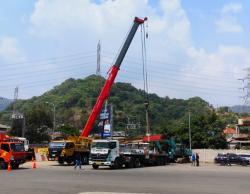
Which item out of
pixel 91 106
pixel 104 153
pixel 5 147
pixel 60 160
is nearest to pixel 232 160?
pixel 60 160

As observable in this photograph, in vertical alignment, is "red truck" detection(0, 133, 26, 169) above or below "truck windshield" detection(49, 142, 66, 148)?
below

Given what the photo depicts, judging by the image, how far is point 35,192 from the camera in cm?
1780

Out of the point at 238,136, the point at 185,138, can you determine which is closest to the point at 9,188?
the point at 185,138

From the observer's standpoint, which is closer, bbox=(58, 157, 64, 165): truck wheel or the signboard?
bbox=(58, 157, 64, 165): truck wheel

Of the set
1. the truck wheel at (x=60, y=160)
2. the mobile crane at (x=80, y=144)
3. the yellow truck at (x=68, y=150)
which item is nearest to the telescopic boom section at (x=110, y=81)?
the mobile crane at (x=80, y=144)

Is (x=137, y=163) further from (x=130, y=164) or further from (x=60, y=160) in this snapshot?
(x=60, y=160)

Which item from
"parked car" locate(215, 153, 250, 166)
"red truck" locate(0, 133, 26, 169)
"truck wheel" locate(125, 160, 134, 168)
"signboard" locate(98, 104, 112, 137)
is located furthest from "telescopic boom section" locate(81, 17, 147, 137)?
"parked car" locate(215, 153, 250, 166)

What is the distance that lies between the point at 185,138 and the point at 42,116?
37784 millimetres

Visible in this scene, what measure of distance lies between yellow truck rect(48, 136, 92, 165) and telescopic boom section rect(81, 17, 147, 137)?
2.60 meters

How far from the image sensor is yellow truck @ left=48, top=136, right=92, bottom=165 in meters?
45.1

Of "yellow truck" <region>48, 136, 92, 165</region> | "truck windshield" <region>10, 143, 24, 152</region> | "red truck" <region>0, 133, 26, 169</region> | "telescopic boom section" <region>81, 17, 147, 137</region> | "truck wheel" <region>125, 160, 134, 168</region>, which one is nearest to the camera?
"red truck" <region>0, 133, 26, 169</region>

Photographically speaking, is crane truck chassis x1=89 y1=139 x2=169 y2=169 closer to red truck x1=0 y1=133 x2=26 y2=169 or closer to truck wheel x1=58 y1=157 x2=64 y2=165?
red truck x1=0 y1=133 x2=26 y2=169

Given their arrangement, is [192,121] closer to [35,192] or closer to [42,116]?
[42,116]

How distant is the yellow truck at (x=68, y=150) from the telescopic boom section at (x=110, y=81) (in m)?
2.60
